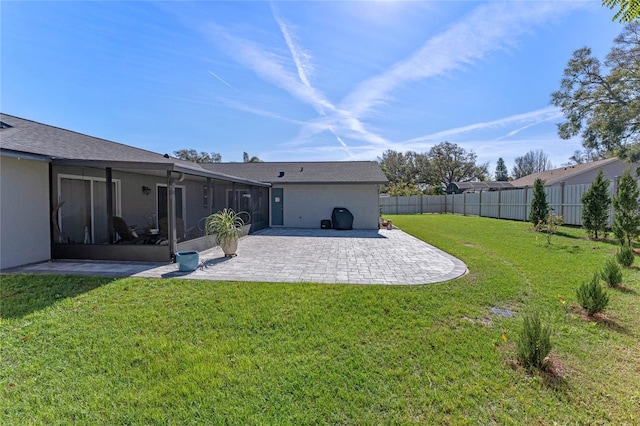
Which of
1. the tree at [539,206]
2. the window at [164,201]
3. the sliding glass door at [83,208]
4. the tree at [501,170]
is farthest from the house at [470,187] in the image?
the sliding glass door at [83,208]

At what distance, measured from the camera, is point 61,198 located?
294 inches

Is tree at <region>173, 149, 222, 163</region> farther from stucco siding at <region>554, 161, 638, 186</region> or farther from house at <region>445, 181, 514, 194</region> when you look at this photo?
stucco siding at <region>554, 161, 638, 186</region>

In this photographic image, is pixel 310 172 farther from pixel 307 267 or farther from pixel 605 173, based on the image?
pixel 605 173

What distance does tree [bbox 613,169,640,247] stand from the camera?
7.54m

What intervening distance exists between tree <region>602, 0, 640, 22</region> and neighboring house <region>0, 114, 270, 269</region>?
7.21 m

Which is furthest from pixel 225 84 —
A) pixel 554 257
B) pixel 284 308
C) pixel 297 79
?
pixel 554 257

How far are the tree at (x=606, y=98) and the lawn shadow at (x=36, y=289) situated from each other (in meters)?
25.1

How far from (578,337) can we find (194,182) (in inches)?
523

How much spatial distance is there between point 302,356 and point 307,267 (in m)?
3.69

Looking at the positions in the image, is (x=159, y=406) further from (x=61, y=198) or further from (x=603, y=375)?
(x=61, y=198)

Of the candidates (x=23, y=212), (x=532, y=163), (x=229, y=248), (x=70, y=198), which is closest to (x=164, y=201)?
(x=70, y=198)

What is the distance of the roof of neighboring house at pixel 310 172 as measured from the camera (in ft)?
50.5

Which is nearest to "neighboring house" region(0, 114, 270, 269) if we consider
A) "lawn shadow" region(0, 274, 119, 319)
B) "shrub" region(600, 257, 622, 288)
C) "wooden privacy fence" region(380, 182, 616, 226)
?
"lawn shadow" region(0, 274, 119, 319)

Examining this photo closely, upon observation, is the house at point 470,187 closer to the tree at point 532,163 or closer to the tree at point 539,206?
the tree at point 539,206
